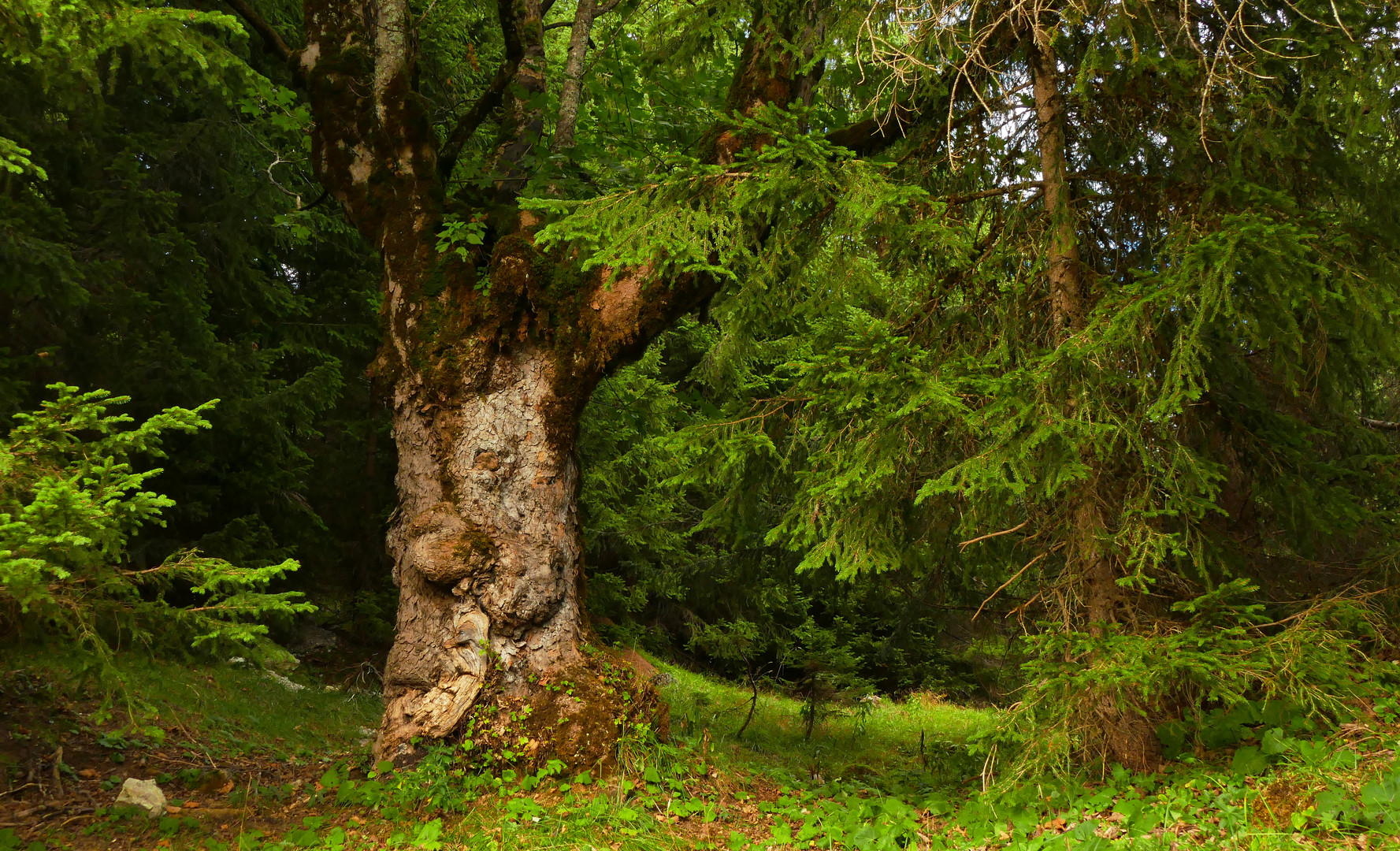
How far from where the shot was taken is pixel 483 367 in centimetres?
489

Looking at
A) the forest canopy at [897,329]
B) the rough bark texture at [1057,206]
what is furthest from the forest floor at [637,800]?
the rough bark texture at [1057,206]

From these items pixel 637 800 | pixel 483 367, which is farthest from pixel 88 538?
pixel 637 800

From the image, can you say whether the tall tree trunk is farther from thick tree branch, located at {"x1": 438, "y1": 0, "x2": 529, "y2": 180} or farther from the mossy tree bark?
thick tree branch, located at {"x1": 438, "y1": 0, "x2": 529, "y2": 180}

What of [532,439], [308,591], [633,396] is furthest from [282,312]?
[532,439]

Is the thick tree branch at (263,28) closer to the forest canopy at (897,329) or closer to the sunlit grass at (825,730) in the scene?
the forest canopy at (897,329)

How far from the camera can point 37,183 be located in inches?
307

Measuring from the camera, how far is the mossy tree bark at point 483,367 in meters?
4.55

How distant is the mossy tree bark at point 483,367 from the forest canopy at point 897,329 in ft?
0.07

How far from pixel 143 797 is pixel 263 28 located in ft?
15.4

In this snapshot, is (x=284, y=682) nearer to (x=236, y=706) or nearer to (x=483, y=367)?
(x=236, y=706)

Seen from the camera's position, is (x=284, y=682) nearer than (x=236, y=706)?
No

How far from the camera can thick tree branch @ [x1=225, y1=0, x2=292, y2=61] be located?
522 cm

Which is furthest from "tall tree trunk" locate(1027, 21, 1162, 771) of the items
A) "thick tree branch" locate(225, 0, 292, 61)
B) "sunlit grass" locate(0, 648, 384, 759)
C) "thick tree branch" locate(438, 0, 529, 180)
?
"sunlit grass" locate(0, 648, 384, 759)

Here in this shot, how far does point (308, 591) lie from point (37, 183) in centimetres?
539
